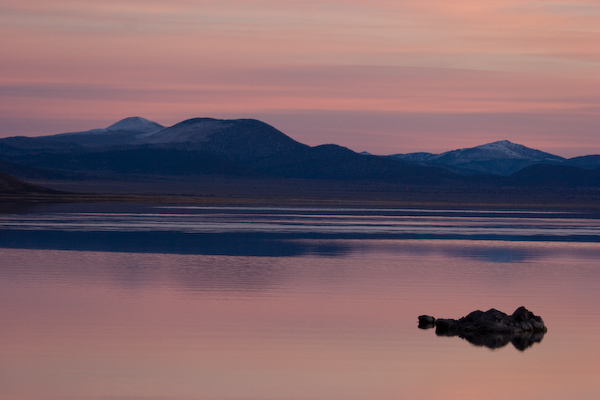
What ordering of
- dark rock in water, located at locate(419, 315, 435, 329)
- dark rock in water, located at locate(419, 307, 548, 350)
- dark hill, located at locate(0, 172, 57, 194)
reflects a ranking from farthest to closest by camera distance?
dark hill, located at locate(0, 172, 57, 194) < dark rock in water, located at locate(419, 315, 435, 329) < dark rock in water, located at locate(419, 307, 548, 350)

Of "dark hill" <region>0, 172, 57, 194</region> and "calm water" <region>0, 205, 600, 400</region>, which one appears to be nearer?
"calm water" <region>0, 205, 600, 400</region>

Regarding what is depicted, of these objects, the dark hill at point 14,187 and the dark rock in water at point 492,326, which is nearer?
the dark rock in water at point 492,326

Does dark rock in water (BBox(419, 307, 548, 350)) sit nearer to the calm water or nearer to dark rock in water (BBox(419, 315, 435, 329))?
dark rock in water (BBox(419, 315, 435, 329))

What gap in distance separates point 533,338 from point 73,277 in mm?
12290

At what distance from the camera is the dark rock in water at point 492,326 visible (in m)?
19.1

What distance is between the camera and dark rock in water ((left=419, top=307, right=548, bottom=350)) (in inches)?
752

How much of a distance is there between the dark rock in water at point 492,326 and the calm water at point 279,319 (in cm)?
36

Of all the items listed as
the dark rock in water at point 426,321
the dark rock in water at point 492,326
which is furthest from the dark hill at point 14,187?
the dark rock in water at point 492,326

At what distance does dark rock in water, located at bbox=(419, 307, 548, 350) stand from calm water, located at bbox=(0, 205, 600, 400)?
0.36 meters

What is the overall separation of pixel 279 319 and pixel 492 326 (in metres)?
3.85

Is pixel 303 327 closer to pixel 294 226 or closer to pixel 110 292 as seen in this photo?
pixel 110 292

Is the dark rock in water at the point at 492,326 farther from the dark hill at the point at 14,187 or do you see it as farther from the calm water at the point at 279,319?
the dark hill at the point at 14,187

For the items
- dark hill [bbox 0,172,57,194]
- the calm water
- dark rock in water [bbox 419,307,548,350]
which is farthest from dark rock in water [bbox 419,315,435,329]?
dark hill [bbox 0,172,57,194]

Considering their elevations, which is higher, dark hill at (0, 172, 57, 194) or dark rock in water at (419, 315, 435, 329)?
dark hill at (0, 172, 57, 194)
